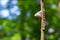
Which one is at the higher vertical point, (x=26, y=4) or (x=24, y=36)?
(x=26, y=4)

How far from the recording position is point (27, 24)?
13.7 feet

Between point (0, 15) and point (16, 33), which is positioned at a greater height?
point (0, 15)

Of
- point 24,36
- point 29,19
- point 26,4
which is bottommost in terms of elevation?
point 24,36

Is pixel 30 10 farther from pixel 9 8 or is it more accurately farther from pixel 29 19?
pixel 9 8

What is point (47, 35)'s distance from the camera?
13.2 feet

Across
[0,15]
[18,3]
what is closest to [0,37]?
[0,15]

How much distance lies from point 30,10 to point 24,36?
0.52m

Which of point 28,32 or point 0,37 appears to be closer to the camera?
point 28,32

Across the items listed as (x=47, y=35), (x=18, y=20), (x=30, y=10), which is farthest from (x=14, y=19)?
(x=47, y=35)

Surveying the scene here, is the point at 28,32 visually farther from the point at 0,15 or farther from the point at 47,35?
the point at 0,15

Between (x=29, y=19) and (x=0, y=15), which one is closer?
(x=29, y=19)

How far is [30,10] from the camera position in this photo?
4.12m

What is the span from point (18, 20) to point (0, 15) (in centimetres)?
45

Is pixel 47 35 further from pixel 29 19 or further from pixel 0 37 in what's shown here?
pixel 0 37
